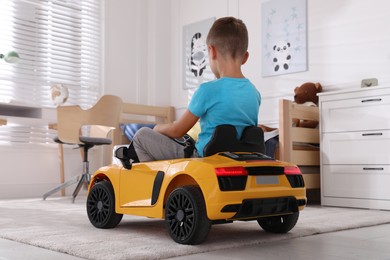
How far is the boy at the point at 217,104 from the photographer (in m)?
1.73

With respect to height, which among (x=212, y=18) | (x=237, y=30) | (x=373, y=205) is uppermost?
(x=212, y=18)

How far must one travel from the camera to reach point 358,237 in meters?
1.81

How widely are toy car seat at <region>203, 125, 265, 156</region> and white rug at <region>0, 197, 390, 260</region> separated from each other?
12.9 inches

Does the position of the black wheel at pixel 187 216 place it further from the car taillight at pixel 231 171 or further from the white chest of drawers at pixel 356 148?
the white chest of drawers at pixel 356 148

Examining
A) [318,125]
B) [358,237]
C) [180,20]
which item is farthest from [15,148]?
[358,237]

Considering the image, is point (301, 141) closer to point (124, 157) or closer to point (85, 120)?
point (85, 120)

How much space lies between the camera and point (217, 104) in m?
1.73

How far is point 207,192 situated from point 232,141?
0.86ft

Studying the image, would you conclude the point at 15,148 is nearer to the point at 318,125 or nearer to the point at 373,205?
the point at 318,125

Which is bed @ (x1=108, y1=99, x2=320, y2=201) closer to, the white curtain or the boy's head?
the boy's head

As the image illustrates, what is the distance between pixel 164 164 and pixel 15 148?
112 inches

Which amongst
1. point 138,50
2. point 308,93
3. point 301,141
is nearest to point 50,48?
point 138,50

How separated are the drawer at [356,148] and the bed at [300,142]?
176mm

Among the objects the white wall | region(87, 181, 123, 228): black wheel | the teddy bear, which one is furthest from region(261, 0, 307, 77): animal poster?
region(87, 181, 123, 228): black wheel
